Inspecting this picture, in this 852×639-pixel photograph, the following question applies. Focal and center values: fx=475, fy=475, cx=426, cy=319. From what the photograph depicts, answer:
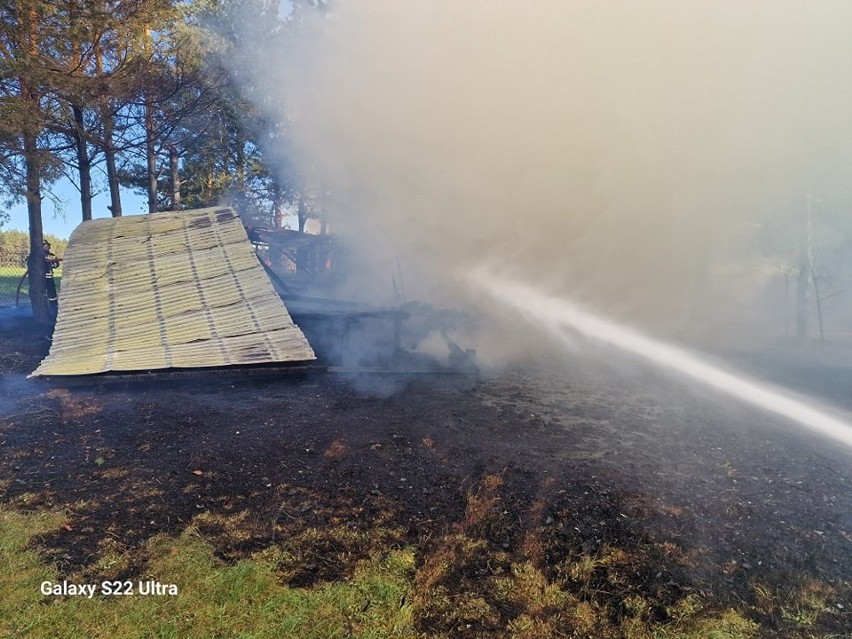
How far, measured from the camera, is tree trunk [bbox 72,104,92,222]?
8.65 meters

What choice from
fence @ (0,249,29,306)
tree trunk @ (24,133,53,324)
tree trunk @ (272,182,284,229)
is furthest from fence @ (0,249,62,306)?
tree trunk @ (272,182,284,229)

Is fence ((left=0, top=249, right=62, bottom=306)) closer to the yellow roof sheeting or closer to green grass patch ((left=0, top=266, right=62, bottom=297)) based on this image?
green grass patch ((left=0, top=266, right=62, bottom=297))

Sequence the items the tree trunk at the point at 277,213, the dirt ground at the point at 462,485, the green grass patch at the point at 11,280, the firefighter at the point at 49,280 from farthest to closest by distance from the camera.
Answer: the tree trunk at the point at 277,213
the green grass patch at the point at 11,280
the firefighter at the point at 49,280
the dirt ground at the point at 462,485

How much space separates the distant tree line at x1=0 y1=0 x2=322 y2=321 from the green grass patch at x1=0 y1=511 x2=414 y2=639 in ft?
23.8

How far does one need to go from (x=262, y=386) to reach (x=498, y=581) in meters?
4.09

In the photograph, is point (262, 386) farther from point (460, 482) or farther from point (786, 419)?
point (786, 419)

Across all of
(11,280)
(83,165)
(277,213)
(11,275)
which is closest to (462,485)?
(83,165)

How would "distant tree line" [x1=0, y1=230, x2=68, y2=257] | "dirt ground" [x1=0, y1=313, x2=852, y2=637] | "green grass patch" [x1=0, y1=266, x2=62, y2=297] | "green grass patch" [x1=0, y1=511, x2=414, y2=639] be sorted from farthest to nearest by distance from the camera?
"distant tree line" [x1=0, y1=230, x2=68, y2=257], "green grass patch" [x1=0, y1=266, x2=62, y2=297], "dirt ground" [x1=0, y1=313, x2=852, y2=637], "green grass patch" [x1=0, y1=511, x2=414, y2=639]

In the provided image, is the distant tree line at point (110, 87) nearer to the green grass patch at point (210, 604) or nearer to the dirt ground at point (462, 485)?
the dirt ground at point (462, 485)

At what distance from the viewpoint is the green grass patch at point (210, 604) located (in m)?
1.88

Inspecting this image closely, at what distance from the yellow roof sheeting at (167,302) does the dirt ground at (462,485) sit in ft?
1.36

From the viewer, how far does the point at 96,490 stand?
9.87 ft

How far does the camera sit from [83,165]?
31.2ft

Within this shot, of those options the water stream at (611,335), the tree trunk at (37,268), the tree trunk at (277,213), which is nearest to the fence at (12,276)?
the tree trunk at (37,268)
